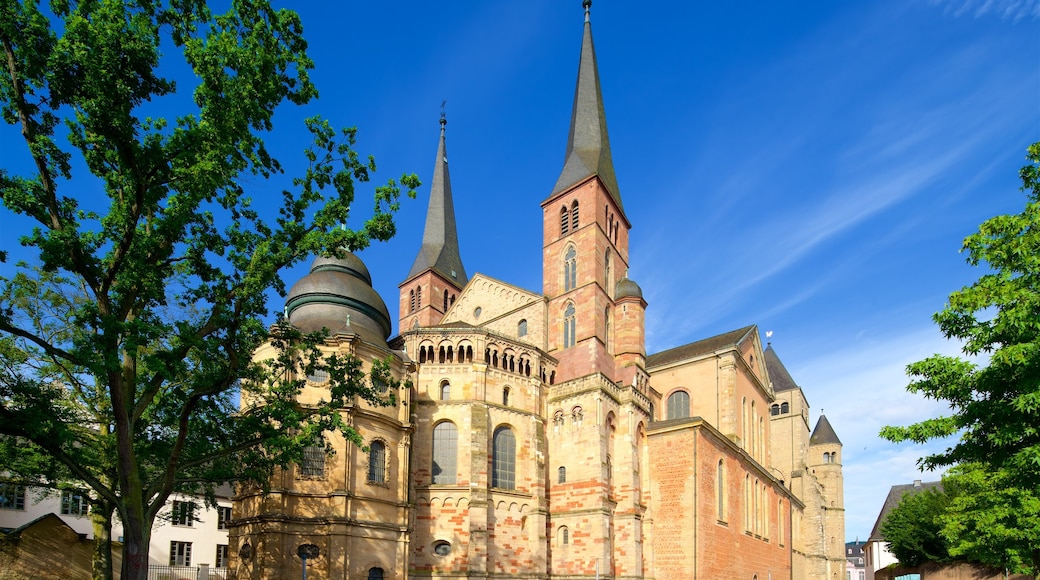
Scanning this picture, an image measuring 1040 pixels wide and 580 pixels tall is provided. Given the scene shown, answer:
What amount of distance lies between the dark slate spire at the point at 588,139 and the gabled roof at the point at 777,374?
Result: 26.1 meters

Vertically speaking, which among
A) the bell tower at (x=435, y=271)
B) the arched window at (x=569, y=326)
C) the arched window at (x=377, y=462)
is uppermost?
the bell tower at (x=435, y=271)

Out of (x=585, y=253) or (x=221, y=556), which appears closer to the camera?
(x=585, y=253)

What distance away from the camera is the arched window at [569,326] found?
1331 inches

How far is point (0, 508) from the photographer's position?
29.2 meters

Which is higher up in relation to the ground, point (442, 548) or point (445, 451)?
point (445, 451)

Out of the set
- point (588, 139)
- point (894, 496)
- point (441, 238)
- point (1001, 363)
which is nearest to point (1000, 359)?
point (1001, 363)

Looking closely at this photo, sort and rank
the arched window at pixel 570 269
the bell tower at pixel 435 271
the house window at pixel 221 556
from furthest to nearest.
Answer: the bell tower at pixel 435 271 → the house window at pixel 221 556 → the arched window at pixel 570 269

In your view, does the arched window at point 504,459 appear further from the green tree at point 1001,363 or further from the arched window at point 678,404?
the green tree at point 1001,363

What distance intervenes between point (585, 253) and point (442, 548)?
624 inches

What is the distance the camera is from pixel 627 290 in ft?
117

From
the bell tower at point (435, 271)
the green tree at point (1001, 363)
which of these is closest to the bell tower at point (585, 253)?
the bell tower at point (435, 271)

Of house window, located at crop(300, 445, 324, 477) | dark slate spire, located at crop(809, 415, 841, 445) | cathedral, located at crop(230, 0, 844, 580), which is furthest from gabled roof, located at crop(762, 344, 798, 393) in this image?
house window, located at crop(300, 445, 324, 477)

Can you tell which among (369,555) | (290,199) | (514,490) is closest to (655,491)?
(514,490)

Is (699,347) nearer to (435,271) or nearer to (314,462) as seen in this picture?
(435,271)
